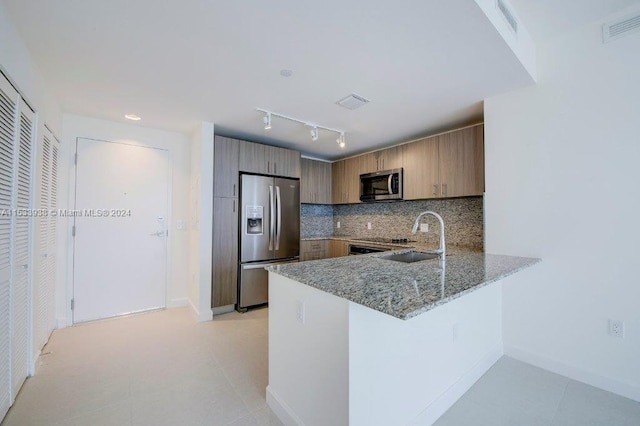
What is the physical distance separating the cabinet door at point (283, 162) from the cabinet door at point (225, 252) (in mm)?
741

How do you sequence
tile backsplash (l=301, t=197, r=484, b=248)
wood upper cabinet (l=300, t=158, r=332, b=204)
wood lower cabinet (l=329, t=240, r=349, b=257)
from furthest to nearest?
wood upper cabinet (l=300, t=158, r=332, b=204) → wood lower cabinet (l=329, t=240, r=349, b=257) → tile backsplash (l=301, t=197, r=484, b=248)

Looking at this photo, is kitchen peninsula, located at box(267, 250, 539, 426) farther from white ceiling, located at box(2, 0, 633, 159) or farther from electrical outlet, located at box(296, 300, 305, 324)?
white ceiling, located at box(2, 0, 633, 159)

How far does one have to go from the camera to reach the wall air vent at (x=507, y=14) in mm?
1619

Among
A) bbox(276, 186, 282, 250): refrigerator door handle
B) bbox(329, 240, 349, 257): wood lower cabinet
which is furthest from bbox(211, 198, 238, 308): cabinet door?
bbox(329, 240, 349, 257): wood lower cabinet

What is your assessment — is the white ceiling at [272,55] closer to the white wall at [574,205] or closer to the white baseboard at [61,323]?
the white wall at [574,205]

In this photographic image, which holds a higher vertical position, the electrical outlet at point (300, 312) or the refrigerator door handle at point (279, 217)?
the refrigerator door handle at point (279, 217)

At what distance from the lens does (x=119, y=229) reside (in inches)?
128

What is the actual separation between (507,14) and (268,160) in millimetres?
2852

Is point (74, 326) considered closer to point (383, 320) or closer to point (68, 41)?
point (68, 41)

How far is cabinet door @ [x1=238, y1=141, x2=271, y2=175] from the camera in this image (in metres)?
3.53

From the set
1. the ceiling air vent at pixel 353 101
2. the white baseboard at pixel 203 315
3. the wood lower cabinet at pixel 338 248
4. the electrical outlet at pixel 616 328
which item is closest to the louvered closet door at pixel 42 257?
the white baseboard at pixel 203 315

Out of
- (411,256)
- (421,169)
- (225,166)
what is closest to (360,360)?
(411,256)

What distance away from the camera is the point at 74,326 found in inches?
117

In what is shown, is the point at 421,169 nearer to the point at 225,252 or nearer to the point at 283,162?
the point at 283,162
